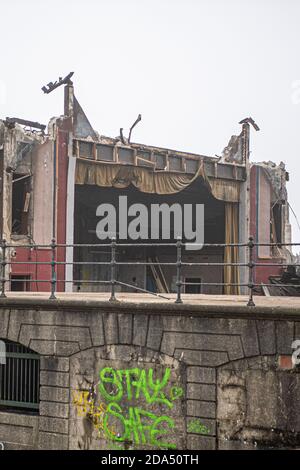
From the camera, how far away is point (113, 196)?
2466 cm

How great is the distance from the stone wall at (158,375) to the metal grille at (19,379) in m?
0.32

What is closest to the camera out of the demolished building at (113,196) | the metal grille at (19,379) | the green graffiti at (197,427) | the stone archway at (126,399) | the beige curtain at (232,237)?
the green graffiti at (197,427)

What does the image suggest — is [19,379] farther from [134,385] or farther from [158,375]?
[158,375]

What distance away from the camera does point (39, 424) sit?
1055 cm

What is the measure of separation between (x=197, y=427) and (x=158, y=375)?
1.01 meters

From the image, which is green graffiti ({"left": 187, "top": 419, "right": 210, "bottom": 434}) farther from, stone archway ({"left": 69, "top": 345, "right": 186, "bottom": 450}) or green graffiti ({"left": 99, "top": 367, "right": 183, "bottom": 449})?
green graffiti ({"left": 99, "top": 367, "right": 183, "bottom": 449})

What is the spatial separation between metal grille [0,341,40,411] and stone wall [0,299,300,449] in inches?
12.4

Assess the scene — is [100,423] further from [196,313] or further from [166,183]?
[166,183]

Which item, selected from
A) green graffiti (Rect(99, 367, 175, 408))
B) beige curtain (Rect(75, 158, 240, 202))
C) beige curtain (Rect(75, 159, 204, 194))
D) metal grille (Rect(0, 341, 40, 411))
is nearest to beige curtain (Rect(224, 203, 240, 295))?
beige curtain (Rect(75, 158, 240, 202))

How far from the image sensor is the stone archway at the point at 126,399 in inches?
377

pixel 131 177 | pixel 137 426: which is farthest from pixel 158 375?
pixel 131 177

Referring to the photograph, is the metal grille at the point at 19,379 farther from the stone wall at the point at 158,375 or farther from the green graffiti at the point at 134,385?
the green graffiti at the point at 134,385

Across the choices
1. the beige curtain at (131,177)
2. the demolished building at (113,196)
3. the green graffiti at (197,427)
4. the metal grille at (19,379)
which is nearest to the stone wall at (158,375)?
the green graffiti at (197,427)
